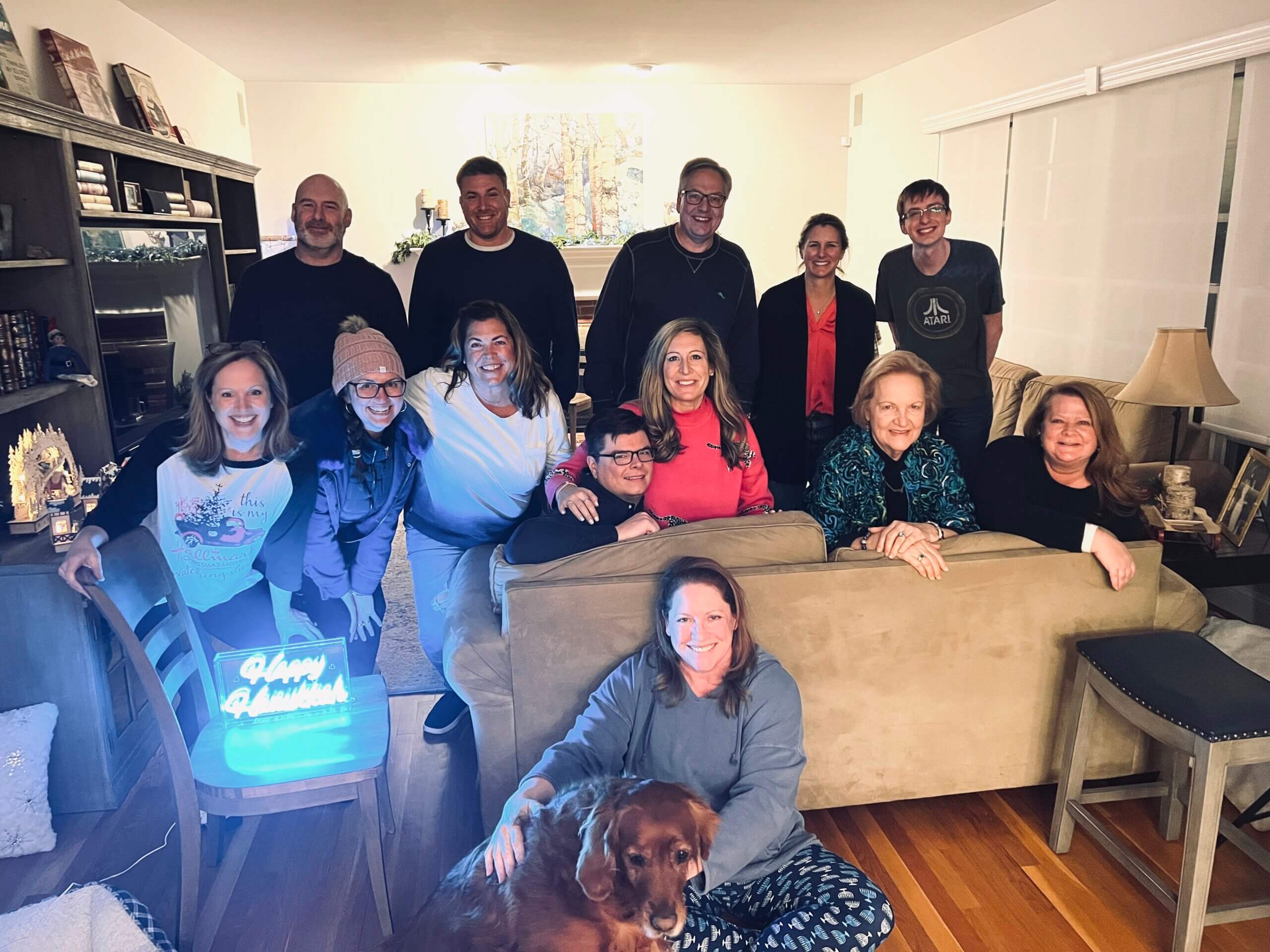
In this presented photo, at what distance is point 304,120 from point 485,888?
7.24 metres

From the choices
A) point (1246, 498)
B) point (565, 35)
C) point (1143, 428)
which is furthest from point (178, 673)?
point (565, 35)

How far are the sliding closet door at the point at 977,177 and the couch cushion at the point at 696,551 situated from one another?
3.60 m

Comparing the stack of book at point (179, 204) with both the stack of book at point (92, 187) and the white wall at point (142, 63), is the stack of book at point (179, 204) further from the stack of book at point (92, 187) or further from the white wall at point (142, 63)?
the stack of book at point (92, 187)

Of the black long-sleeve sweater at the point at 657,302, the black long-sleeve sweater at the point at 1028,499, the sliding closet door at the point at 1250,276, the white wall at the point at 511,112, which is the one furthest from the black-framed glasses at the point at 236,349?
the white wall at the point at 511,112

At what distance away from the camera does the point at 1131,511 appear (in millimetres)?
2357

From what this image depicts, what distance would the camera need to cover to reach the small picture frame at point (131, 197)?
3.75m

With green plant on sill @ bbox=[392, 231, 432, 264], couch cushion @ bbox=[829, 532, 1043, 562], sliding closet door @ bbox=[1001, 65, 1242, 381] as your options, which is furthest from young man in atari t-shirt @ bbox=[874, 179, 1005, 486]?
green plant on sill @ bbox=[392, 231, 432, 264]

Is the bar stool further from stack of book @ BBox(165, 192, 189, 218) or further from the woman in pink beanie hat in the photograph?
stack of book @ BBox(165, 192, 189, 218)

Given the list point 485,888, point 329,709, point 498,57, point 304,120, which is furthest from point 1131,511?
point 304,120

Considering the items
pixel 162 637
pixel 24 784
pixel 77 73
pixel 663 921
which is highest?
pixel 77 73

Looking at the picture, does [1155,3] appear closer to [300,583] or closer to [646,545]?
[646,545]

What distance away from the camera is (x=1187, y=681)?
6.23 feet

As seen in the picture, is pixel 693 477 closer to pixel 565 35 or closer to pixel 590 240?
pixel 565 35

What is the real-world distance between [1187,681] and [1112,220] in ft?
10.0
